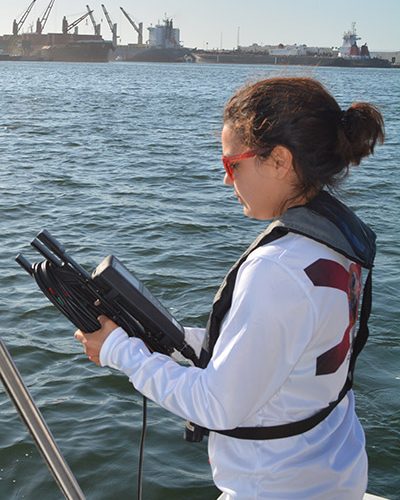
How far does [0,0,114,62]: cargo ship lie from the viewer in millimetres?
140000

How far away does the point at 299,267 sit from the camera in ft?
6.36

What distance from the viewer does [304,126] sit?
2.10 m

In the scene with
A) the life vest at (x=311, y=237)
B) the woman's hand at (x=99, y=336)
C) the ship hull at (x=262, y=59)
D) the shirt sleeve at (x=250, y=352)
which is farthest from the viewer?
the ship hull at (x=262, y=59)

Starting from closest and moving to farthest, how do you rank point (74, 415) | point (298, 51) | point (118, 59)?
point (74, 415), point (298, 51), point (118, 59)

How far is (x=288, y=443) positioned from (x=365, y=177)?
14.9 metres

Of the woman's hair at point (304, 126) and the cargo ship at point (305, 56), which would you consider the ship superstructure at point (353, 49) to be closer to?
the cargo ship at point (305, 56)

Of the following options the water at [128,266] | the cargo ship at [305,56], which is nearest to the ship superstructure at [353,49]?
the cargo ship at [305,56]

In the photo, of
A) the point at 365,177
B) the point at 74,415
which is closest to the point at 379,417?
the point at 74,415

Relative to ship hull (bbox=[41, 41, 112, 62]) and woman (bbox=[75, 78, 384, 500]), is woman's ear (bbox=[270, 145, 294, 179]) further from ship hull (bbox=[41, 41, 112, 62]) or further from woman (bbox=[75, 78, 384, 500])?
ship hull (bbox=[41, 41, 112, 62])

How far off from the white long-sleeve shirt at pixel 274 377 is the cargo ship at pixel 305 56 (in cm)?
14034

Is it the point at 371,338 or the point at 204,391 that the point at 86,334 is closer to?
the point at 204,391

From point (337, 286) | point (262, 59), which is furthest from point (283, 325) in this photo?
point (262, 59)

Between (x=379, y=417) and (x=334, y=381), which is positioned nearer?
(x=334, y=381)

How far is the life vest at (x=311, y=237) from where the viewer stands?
2037 millimetres
